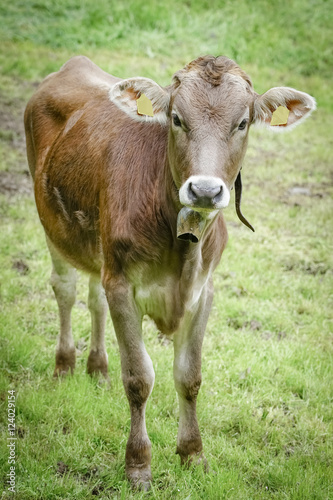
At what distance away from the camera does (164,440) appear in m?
3.85

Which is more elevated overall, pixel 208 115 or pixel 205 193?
pixel 208 115

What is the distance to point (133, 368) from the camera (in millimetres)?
3447

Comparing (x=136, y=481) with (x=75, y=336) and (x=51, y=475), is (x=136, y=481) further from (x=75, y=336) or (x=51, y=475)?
(x=75, y=336)

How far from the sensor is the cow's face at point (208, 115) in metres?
2.81

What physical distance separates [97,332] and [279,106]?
7.51ft

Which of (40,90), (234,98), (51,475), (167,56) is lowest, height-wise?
(167,56)

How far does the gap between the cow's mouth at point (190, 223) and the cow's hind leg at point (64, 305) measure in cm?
176

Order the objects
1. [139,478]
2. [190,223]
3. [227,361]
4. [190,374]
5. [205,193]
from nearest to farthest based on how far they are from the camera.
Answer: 1. [205,193]
2. [190,223]
3. [139,478]
4. [190,374]
5. [227,361]

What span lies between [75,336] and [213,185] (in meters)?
2.88

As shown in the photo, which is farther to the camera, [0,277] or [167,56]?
[167,56]

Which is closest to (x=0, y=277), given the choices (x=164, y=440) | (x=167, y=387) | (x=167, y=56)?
(x=167, y=387)

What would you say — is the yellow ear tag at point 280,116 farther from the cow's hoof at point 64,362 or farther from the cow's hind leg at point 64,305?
the cow's hoof at point 64,362

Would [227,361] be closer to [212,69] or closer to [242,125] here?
[242,125]

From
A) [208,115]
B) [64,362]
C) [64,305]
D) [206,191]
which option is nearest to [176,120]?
[208,115]
